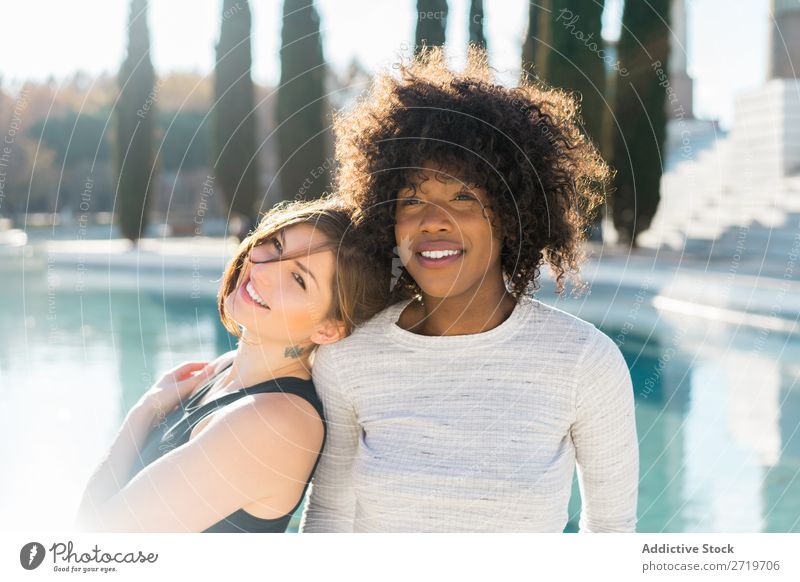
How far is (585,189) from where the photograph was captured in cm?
218

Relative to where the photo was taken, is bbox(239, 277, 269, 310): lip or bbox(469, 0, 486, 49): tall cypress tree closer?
bbox(239, 277, 269, 310): lip

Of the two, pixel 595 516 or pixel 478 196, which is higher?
pixel 478 196

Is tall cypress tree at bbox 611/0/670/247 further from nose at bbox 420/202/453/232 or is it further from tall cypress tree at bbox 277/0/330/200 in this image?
nose at bbox 420/202/453/232

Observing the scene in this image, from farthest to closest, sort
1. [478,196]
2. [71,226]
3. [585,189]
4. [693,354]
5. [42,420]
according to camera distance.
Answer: [71,226], [693,354], [42,420], [585,189], [478,196]

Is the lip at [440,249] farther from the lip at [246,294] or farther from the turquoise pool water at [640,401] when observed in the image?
the turquoise pool water at [640,401]

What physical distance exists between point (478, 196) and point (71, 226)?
22620mm

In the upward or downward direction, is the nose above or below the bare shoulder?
above

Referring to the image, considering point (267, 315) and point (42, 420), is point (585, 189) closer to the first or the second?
point (267, 315)

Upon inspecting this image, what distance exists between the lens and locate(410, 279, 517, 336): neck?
2.02 metres

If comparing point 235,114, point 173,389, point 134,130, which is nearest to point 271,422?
point 173,389

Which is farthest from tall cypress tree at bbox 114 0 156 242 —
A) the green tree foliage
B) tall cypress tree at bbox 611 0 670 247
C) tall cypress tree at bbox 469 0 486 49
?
tall cypress tree at bbox 611 0 670 247

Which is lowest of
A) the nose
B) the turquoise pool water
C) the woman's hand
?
the turquoise pool water

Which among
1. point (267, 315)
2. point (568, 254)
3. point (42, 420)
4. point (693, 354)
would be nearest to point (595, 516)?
point (568, 254)

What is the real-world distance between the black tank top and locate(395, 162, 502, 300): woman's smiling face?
1.20 feet
